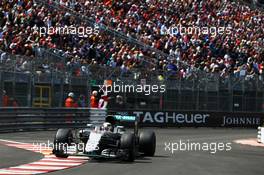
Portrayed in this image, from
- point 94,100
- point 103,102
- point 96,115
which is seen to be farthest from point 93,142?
point 103,102

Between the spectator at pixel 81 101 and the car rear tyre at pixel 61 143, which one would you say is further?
the spectator at pixel 81 101

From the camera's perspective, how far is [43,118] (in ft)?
84.1

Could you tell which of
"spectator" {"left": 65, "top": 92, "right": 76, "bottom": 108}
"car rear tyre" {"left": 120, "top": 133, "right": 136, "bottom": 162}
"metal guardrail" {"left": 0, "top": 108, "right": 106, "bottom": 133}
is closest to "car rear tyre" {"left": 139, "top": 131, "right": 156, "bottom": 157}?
"car rear tyre" {"left": 120, "top": 133, "right": 136, "bottom": 162}

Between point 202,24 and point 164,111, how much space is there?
9665mm

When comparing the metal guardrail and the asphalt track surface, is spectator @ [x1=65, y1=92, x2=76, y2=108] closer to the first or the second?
the metal guardrail

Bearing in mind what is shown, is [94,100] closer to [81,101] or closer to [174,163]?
[81,101]

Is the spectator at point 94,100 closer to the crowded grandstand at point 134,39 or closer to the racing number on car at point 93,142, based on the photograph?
the crowded grandstand at point 134,39

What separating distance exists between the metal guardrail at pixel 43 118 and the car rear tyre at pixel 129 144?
362 inches

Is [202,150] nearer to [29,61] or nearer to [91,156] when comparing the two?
[91,156]

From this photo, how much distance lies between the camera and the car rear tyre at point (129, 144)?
14.3 meters

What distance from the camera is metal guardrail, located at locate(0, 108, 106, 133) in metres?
23.4

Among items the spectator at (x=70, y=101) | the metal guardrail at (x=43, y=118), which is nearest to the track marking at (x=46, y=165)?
the metal guardrail at (x=43, y=118)

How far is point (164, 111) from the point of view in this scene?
3169 centimetres

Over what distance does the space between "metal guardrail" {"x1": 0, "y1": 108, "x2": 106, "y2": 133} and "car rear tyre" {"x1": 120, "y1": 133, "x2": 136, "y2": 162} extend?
9.19 m
